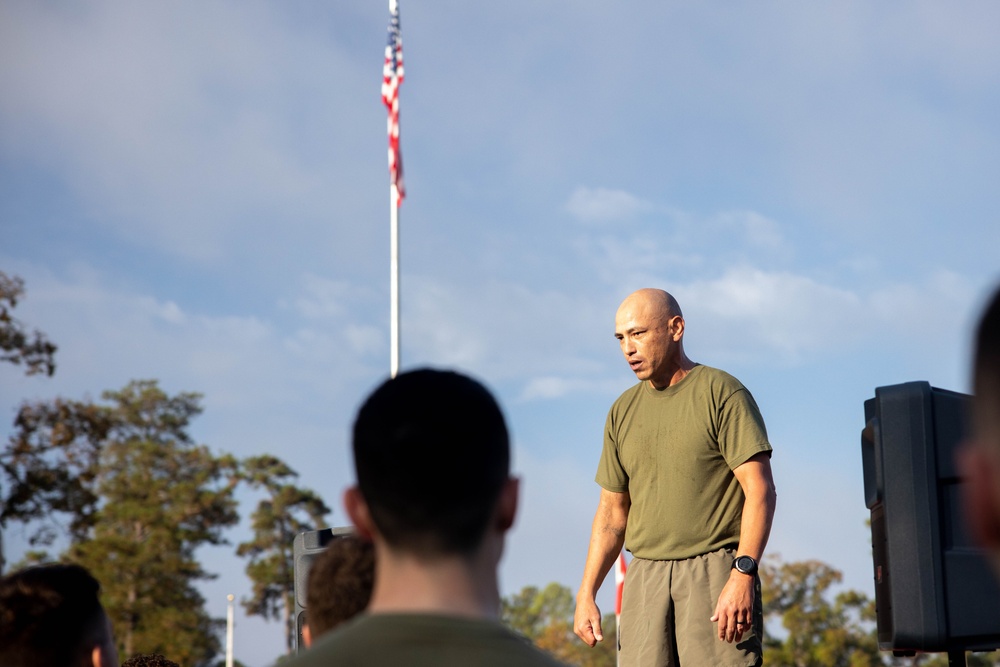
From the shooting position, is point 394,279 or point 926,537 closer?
point 926,537

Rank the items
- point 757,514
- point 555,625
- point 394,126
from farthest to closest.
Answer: point 555,625, point 394,126, point 757,514

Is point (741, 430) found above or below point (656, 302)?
below

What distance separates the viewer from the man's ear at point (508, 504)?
175 centimetres

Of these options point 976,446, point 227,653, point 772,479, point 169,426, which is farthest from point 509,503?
point 169,426

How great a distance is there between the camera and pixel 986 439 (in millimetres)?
818

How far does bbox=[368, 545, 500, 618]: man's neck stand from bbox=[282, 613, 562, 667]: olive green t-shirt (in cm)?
5

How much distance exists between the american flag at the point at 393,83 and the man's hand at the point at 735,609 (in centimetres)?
1233

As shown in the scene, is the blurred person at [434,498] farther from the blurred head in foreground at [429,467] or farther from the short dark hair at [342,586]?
the short dark hair at [342,586]

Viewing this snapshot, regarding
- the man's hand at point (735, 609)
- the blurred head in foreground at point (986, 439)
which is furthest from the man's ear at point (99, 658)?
the man's hand at point (735, 609)

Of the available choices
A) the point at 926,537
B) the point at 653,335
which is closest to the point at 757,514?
the point at 653,335

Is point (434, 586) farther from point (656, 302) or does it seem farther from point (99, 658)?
point (656, 302)

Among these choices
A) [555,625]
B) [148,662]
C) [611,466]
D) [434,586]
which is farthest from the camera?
[555,625]

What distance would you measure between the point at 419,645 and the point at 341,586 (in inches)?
32.6

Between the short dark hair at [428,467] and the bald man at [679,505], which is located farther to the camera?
the bald man at [679,505]
